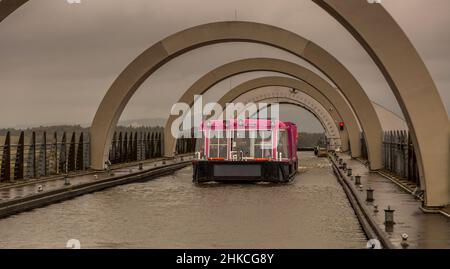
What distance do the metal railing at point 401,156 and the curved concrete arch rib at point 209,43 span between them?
55.5 inches

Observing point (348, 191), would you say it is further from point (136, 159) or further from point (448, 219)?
point (136, 159)

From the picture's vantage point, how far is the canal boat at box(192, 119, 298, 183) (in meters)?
26.7

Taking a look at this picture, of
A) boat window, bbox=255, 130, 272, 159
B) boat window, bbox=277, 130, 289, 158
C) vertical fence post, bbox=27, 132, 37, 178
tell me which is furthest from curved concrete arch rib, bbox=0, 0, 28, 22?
boat window, bbox=277, 130, 289, 158

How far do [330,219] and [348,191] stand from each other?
6872 millimetres

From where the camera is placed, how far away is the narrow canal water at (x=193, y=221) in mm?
12266

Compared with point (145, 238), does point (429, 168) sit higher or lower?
higher

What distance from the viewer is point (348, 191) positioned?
22.5 meters

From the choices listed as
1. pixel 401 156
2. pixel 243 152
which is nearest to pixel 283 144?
pixel 243 152

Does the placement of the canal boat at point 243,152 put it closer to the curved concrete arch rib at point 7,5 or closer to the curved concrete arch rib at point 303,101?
the curved concrete arch rib at point 7,5

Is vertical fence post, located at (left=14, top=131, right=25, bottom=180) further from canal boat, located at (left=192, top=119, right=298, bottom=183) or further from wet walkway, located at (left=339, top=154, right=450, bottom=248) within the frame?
wet walkway, located at (left=339, top=154, right=450, bottom=248)

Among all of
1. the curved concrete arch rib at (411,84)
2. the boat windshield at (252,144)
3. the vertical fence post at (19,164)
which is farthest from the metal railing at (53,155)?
the curved concrete arch rib at (411,84)

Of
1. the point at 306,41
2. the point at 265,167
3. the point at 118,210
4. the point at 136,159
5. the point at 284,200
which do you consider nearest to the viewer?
the point at 118,210

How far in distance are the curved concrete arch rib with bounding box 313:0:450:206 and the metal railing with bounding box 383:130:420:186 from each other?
5.97 m

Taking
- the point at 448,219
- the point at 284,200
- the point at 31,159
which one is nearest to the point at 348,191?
the point at 284,200
